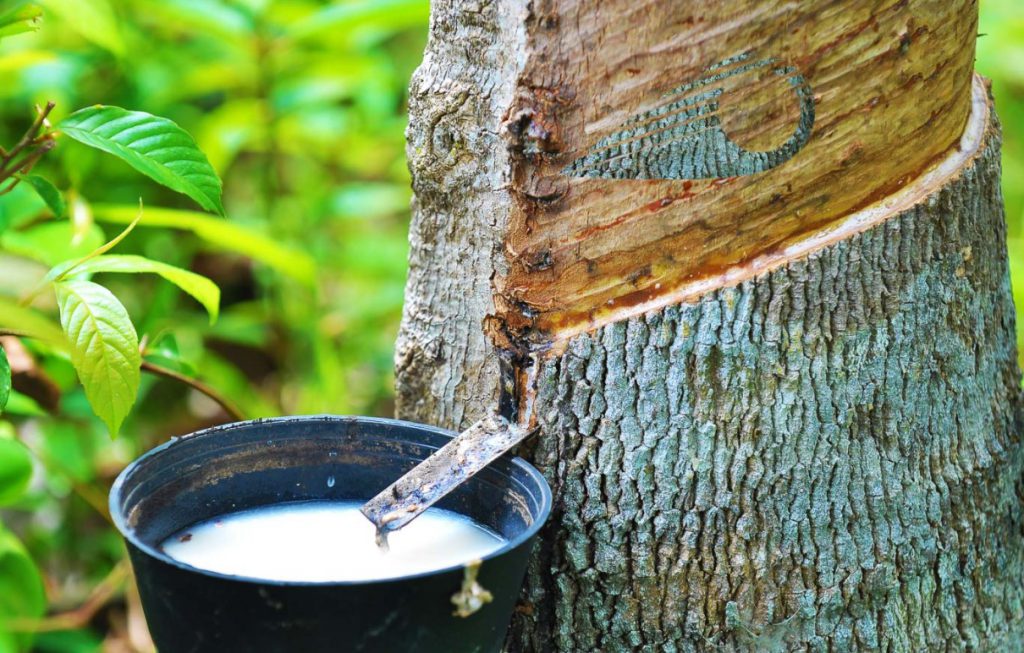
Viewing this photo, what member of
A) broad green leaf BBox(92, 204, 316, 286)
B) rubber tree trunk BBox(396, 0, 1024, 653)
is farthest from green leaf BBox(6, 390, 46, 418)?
rubber tree trunk BBox(396, 0, 1024, 653)

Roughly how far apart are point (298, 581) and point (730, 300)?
0.61 meters

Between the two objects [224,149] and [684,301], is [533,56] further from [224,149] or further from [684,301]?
[224,149]

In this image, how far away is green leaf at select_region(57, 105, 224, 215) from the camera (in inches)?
47.8

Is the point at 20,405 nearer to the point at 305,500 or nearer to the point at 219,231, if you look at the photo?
the point at 219,231

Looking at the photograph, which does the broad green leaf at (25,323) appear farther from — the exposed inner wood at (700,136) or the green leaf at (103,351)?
the exposed inner wood at (700,136)

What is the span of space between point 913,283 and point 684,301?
308 mm

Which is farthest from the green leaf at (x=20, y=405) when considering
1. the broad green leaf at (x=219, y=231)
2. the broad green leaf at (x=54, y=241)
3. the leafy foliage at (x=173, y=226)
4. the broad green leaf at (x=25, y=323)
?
the broad green leaf at (x=25, y=323)

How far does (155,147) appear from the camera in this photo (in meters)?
1.23

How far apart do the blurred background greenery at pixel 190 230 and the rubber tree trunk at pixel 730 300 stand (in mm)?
640

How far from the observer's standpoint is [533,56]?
1175mm

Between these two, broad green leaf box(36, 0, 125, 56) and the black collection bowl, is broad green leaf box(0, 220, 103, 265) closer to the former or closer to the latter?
broad green leaf box(36, 0, 125, 56)

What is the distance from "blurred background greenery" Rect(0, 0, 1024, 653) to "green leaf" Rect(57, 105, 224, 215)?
39cm

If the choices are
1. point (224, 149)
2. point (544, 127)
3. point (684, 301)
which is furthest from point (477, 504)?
point (224, 149)

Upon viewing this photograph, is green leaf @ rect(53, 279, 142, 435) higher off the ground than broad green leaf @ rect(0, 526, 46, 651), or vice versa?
green leaf @ rect(53, 279, 142, 435)
